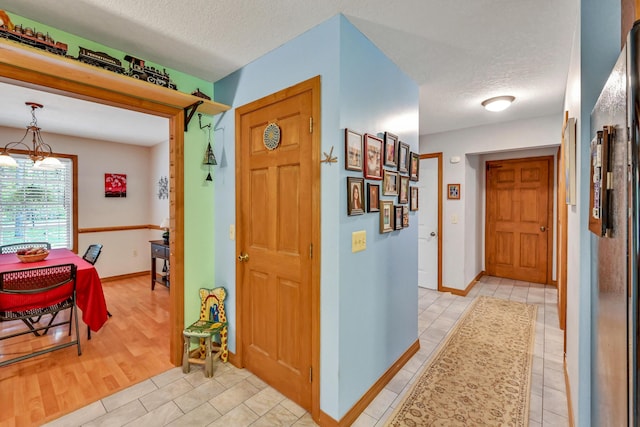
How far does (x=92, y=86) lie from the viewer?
1.85 metres

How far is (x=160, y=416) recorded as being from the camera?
1793 mm

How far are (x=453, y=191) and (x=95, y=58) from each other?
420cm

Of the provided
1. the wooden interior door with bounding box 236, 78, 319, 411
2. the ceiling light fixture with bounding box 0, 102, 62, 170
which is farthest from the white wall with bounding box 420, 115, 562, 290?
the ceiling light fixture with bounding box 0, 102, 62, 170

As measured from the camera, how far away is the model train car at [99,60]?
67.6 inches

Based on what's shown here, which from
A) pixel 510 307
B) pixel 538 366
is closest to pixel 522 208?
pixel 510 307

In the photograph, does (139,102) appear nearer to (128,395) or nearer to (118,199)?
(128,395)

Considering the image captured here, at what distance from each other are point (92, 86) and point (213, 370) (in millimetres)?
2183

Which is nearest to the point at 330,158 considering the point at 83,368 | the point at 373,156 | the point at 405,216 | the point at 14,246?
the point at 373,156

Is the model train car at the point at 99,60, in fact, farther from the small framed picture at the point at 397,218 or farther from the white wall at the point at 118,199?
the white wall at the point at 118,199

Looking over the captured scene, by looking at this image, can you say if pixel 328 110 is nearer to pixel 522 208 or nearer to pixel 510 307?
pixel 510 307

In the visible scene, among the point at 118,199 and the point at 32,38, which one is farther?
the point at 118,199

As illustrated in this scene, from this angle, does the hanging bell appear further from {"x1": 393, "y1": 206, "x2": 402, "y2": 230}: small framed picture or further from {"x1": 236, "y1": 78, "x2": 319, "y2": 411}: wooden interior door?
{"x1": 393, "y1": 206, "x2": 402, "y2": 230}: small framed picture

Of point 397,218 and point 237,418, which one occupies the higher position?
point 397,218

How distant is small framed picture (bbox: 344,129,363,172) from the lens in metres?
1.67
